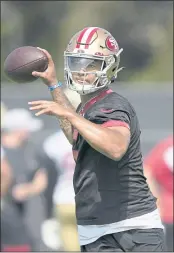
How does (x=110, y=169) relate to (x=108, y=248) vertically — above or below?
above

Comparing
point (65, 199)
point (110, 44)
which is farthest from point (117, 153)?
point (65, 199)

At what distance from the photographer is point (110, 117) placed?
12.1 ft

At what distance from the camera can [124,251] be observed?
390 centimetres

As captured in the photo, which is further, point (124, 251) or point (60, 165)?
point (60, 165)

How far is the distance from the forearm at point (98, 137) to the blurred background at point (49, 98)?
3.49 meters

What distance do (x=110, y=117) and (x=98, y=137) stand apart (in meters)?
0.21

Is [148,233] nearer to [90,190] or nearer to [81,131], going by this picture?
[90,190]

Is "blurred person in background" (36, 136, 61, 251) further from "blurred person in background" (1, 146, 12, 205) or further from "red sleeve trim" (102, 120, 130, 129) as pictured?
"red sleeve trim" (102, 120, 130, 129)

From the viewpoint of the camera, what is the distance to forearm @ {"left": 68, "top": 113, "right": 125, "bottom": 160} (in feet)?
11.5

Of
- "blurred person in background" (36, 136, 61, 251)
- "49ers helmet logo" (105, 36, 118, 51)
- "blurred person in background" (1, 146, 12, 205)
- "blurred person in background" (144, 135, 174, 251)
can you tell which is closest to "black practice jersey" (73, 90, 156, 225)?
"49ers helmet logo" (105, 36, 118, 51)

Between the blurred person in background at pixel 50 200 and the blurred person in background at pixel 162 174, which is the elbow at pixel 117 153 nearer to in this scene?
the blurred person in background at pixel 162 174

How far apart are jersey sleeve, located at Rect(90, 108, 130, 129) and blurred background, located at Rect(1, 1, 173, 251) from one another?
325 centimetres

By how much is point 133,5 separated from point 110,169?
16101 mm

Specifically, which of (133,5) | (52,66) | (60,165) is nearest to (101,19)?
(133,5)
